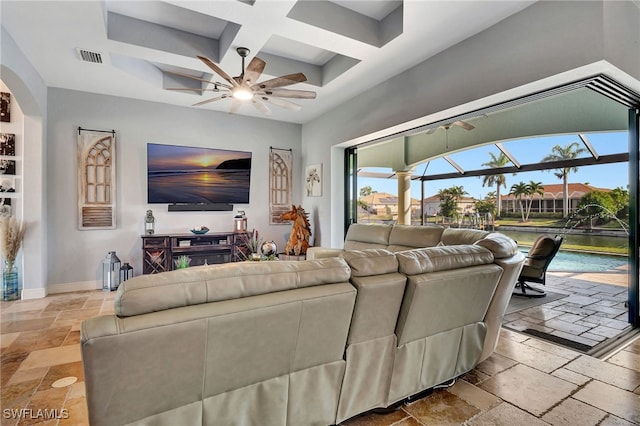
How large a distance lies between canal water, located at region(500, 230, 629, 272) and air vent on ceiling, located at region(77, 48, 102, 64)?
22.0 ft

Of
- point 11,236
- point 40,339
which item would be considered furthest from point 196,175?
point 40,339

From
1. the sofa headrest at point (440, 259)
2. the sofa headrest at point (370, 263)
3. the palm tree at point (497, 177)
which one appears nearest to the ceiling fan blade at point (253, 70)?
the sofa headrest at point (370, 263)

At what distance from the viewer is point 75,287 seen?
15.1ft

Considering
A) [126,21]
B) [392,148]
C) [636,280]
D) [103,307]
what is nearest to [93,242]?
[103,307]

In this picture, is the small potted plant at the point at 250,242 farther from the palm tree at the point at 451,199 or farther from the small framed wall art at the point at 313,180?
the palm tree at the point at 451,199

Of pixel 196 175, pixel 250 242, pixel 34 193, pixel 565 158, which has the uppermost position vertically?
pixel 565 158

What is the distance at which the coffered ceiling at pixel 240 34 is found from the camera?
269 centimetres

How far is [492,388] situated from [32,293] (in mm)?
5314

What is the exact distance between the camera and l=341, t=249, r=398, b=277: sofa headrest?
1718 millimetres

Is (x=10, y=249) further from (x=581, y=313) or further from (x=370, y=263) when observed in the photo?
(x=581, y=313)

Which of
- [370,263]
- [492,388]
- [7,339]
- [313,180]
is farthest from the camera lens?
[313,180]

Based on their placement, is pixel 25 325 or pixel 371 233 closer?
pixel 25 325

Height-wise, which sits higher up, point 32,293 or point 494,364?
point 32,293

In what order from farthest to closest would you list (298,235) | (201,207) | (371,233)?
(201,207)
(298,235)
(371,233)
